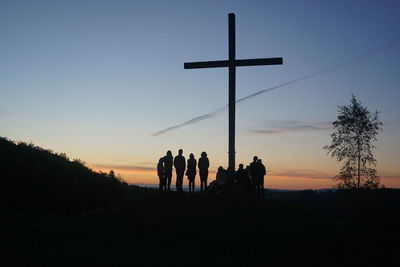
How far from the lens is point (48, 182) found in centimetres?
3033

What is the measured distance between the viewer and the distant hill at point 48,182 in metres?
28.2

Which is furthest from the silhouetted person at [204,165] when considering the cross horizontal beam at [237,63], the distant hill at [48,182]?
the distant hill at [48,182]

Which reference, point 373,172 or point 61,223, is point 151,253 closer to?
point 61,223

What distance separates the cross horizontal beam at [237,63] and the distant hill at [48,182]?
510 inches

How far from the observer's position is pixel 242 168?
882 inches

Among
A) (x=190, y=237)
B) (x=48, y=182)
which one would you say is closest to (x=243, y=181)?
(x=190, y=237)

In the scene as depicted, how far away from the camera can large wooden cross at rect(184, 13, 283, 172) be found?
66.5ft

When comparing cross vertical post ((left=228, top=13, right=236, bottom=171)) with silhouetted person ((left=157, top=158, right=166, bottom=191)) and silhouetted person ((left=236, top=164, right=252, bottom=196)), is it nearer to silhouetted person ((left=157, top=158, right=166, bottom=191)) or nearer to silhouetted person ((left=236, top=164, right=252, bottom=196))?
silhouetted person ((left=236, top=164, right=252, bottom=196))

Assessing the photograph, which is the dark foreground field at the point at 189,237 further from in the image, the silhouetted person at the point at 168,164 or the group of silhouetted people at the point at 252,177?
the group of silhouetted people at the point at 252,177

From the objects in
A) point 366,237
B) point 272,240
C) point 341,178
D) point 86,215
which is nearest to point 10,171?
point 86,215

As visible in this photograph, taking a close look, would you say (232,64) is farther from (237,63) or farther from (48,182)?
(48,182)

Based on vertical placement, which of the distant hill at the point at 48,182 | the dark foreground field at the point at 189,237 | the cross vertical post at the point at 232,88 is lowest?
the dark foreground field at the point at 189,237

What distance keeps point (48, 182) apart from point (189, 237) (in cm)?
1784

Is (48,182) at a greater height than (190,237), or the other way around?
(48,182)
